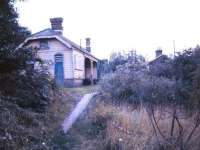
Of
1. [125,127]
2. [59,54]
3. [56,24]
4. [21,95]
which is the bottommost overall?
[125,127]

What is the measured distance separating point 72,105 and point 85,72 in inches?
675

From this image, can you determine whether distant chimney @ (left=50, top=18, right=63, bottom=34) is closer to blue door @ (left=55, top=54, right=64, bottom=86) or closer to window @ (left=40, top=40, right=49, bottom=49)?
window @ (left=40, top=40, right=49, bottom=49)

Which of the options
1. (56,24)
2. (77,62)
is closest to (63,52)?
(77,62)

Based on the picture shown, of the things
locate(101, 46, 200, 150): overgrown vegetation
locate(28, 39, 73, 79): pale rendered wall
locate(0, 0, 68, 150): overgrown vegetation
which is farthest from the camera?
locate(28, 39, 73, 79): pale rendered wall

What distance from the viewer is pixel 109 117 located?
41.2ft

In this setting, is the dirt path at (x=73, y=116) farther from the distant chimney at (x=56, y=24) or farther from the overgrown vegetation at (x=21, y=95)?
the distant chimney at (x=56, y=24)

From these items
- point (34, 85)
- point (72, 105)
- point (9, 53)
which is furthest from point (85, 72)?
point (9, 53)

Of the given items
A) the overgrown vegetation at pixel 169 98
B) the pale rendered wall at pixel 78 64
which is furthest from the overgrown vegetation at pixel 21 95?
the pale rendered wall at pixel 78 64

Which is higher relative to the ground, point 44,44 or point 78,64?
point 44,44

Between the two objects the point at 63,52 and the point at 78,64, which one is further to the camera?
the point at 78,64

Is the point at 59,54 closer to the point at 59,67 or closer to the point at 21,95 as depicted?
the point at 59,67

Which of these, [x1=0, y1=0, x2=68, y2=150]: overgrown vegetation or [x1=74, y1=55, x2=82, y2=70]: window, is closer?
[x1=0, y1=0, x2=68, y2=150]: overgrown vegetation

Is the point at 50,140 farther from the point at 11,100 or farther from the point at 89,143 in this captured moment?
the point at 11,100

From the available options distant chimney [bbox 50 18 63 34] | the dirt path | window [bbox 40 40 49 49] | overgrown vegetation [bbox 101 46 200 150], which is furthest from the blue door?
the dirt path
